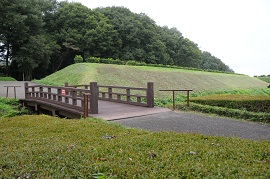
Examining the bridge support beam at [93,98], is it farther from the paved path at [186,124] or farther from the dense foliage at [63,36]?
the dense foliage at [63,36]

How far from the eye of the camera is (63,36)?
34.1 meters

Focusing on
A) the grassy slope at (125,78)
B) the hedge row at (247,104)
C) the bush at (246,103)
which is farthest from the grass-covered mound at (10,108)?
the hedge row at (247,104)

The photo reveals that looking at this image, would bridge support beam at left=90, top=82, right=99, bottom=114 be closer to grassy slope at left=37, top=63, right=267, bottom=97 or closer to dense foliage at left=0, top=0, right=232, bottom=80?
grassy slope at left=37, top=63, right=267, bottom=97

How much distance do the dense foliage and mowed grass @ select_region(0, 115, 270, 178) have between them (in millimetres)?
27988

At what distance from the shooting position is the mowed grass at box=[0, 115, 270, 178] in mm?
2961

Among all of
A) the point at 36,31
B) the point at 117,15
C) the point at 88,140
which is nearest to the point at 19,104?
the point at 88,140

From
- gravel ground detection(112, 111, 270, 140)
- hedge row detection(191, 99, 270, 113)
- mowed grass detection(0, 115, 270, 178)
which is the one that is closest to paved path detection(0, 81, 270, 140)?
gravel ground detection(112, 111, 270, 140)

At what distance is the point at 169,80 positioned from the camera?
22781 mm

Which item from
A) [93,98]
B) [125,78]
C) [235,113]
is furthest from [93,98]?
[125,78]

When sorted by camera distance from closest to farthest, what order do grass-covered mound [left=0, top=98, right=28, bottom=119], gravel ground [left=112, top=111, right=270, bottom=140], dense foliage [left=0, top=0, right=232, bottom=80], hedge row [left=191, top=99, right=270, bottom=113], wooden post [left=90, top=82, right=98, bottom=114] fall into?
gravel ground [left=112, top=111, right=270, bottom=140]
wooden post [left=90, top=82, right=98, bottom=114]
hedge row [left=191, top=99, right=270, bottom=113]
grass-covered mound [left=0, top=98, right=28, bottom=119]
dense foliage [left=0, top=0, right=232, bottom=80]

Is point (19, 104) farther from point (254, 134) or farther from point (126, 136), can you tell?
point (254, 134)

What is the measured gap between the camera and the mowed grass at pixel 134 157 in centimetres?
296

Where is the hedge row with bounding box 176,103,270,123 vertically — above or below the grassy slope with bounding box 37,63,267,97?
below

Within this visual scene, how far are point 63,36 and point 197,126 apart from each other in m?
31.1
